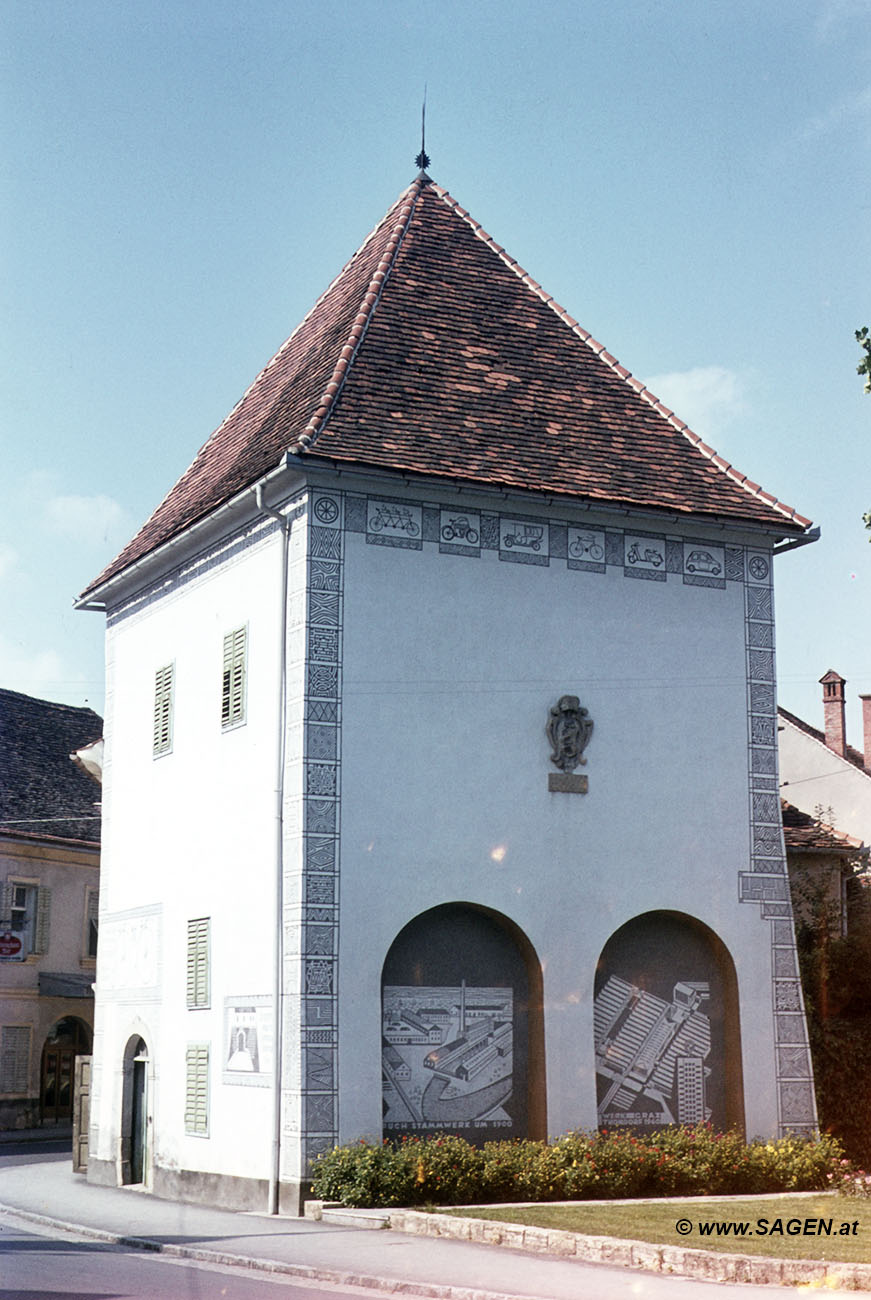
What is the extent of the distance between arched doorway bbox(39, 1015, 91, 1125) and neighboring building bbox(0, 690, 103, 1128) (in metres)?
0.03

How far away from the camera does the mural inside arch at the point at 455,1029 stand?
2027 cm

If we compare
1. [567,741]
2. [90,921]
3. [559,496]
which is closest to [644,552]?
[559,496]

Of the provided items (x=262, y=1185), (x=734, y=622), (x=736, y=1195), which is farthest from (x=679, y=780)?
(x=262, y=1185)

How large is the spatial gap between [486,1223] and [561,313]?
48.6ft

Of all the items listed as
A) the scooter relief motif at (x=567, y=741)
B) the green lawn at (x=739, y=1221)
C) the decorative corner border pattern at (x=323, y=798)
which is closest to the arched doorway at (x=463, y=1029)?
the decorative corner border pattern at (x=323, y=798)

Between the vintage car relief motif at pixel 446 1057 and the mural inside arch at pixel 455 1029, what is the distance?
12 mm

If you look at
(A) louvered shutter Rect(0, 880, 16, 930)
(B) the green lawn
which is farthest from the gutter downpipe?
(A) louvered shutter Rect(0, 880, 16, 930)

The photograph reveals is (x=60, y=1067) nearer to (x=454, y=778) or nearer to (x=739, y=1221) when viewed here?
(x=454, y=778)

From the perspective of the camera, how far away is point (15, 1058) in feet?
133

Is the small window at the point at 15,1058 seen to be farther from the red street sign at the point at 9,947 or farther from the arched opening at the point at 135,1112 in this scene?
the arched opening at the point at 135,1112

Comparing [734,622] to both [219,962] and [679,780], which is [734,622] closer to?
[679,780]

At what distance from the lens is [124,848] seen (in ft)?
85.6

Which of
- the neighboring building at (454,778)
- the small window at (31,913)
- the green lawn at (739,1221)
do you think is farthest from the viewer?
the small window at (31,913)

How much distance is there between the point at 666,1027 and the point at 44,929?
929 inches
